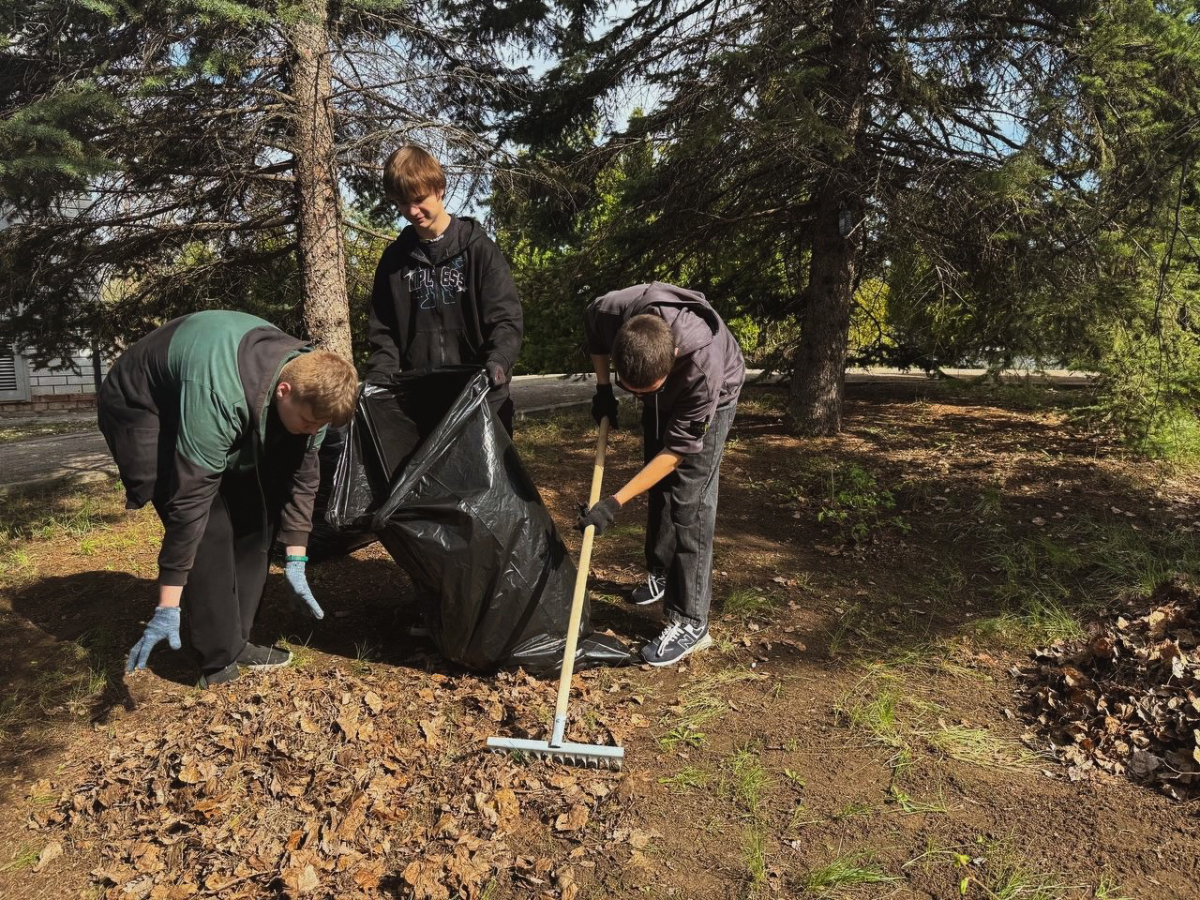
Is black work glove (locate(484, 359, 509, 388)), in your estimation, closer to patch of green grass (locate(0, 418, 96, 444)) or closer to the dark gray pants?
the dark gray pants

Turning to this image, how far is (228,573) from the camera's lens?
8.32 feet

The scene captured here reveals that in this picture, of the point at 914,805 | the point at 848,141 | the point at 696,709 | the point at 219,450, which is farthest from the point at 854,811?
the point at 848,141

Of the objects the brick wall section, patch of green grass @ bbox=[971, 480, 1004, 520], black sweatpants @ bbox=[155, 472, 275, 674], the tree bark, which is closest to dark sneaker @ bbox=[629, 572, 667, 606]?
black sweatpants @ bbox=[155, 472, 275, 674]

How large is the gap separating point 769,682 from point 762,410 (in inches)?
187

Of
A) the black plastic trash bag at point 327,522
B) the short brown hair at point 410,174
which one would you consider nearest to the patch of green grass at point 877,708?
the black plastic trash bag at point 327,522

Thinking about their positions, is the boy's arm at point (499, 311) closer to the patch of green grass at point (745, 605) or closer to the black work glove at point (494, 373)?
the black work glove at point (494, 373)

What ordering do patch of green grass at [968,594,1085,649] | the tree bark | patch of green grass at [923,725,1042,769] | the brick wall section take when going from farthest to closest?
the brick wall section → the tree bark → patch of green grass at [968,594,1085,649] → patch of green grass at [923,725,1042,769]

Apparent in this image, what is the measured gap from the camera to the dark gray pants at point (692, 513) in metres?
2.72

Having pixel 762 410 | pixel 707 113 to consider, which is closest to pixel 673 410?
→ pixel 707 113

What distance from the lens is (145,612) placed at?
3273 millimetres

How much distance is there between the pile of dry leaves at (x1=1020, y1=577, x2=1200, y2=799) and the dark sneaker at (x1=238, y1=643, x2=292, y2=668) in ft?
8.67

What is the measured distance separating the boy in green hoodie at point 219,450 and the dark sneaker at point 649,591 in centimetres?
140

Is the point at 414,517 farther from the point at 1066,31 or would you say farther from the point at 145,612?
the point at 1066,31

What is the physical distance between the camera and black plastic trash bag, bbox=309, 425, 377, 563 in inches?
104
